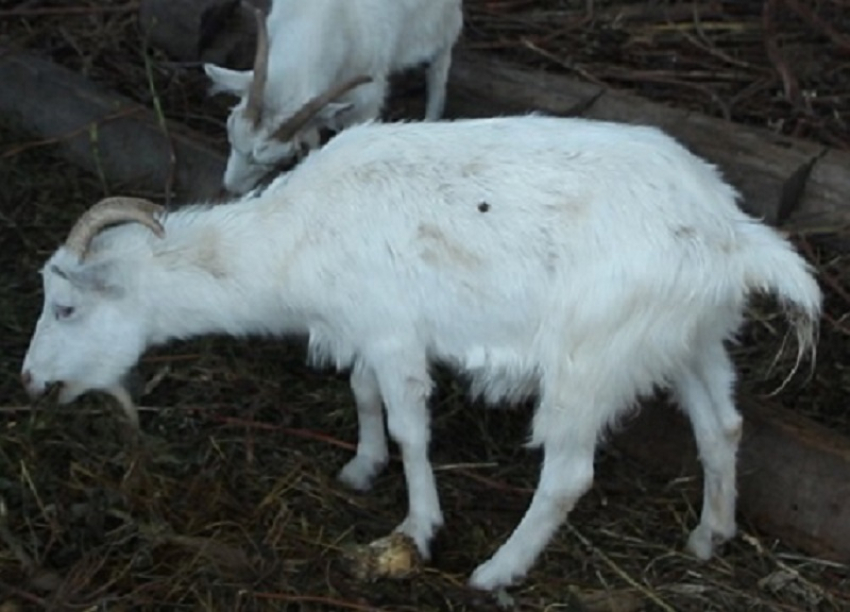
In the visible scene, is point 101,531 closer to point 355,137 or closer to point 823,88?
point 355,137

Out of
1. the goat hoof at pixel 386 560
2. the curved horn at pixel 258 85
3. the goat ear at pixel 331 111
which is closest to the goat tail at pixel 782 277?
the goat hoof at pixel 386 560

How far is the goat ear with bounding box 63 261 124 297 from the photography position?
453 centimetres

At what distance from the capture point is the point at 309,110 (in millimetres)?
5613

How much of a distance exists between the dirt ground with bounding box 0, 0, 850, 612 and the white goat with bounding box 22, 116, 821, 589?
16 centimetres

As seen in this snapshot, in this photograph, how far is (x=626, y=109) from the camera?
6.05 meters

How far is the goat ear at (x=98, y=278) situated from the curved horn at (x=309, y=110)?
47.8 inches

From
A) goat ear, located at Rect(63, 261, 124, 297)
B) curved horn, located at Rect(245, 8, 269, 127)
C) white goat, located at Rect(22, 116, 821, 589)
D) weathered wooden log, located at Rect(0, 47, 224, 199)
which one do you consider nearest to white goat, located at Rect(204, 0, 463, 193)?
curved horn, located at Rect(245, 8, 269, 127)

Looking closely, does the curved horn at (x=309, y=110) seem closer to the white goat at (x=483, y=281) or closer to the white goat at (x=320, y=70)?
the white goat at (x=320, y=70)

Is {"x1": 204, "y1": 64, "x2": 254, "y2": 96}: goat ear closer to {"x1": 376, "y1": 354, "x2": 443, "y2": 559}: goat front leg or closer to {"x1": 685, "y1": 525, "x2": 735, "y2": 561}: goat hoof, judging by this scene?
{"x1": 376, "y1": 354, "x2": 443, "y2": 559}: goat front leg

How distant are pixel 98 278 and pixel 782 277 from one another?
1.71m

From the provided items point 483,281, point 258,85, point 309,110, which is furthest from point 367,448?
point 258,85

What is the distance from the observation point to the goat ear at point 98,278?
178 inches

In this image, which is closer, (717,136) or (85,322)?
(85,322)

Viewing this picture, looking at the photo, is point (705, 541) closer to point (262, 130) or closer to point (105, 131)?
point (262, 130)
